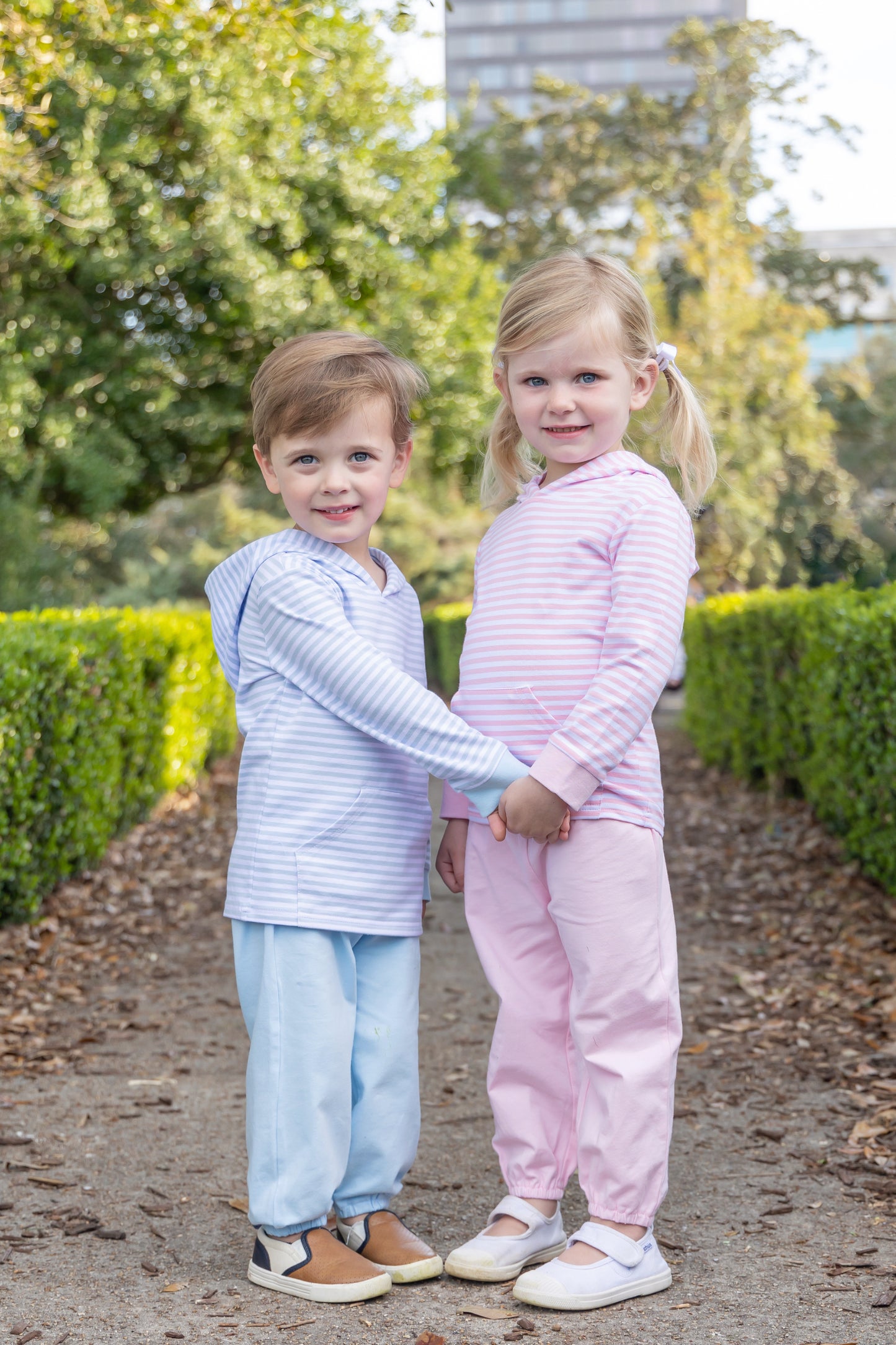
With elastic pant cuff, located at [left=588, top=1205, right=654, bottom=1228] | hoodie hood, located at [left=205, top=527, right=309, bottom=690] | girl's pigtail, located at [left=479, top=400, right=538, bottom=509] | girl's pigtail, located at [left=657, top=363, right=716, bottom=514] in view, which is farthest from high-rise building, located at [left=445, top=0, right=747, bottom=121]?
elastic pant cuff, located at [left=588, top=1205, right=654, bottom=1228]

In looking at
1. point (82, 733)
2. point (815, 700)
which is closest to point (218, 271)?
point (82, 733)

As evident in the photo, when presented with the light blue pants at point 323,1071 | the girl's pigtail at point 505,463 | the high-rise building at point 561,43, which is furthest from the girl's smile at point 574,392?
the high-rise building at point 561,43

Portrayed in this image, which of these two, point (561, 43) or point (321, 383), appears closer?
point (321, 383)

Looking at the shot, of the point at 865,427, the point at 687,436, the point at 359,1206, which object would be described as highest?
the point at 865,427

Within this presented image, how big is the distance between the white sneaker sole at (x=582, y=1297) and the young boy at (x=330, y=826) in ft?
0.82

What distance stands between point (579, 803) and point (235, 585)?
0.82 meters

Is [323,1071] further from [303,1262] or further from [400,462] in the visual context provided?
[400,462]

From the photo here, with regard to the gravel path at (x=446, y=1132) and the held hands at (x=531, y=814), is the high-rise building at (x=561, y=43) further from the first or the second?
the held hands at (x=531, y=814)

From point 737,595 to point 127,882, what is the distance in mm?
5823

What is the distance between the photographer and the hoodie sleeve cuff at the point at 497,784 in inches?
92.0

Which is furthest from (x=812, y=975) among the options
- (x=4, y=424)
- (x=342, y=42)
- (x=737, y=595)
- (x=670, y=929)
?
(x=342, y=42)

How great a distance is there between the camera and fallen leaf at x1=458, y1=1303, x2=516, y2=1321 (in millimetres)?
2312

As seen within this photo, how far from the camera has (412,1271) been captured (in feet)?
8.13

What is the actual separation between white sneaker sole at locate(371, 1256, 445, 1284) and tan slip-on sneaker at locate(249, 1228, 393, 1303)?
55 millimetres
